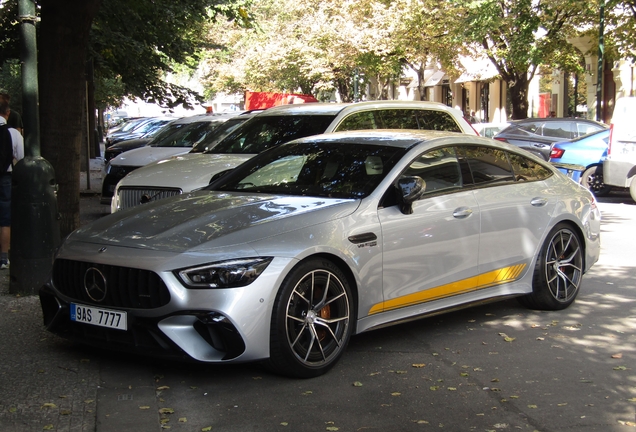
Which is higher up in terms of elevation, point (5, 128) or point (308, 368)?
point (5, 128)

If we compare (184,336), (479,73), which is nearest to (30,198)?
(184,336)

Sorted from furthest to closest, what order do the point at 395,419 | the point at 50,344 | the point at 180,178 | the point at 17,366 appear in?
the point at 180,178
the point at 50,344
the point at 17,366
the point at 395,419

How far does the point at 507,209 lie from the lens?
7090mm

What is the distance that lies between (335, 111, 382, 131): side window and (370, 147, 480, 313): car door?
3.61m

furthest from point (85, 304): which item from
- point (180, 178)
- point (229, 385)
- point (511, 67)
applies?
point (511, 67)

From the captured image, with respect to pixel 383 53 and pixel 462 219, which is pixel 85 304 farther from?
pixel 383 53

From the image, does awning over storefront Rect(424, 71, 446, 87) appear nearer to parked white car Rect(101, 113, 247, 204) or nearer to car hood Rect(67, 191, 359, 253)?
parked white car Rect(101, 113, 247, 204)

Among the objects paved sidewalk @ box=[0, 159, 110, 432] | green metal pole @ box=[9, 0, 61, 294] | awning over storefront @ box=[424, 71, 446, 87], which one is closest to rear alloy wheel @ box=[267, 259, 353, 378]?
paved sidewalk @ box=[0, 159, 110, 432]

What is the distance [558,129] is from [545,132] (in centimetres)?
29

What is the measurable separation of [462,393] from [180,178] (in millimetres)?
5760

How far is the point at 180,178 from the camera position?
10.3m

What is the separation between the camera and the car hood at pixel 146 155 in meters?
14.3

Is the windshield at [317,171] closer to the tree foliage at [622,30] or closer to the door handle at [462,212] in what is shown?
the door handle at [462,212]

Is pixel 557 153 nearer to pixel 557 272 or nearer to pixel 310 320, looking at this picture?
pixel 557 272
